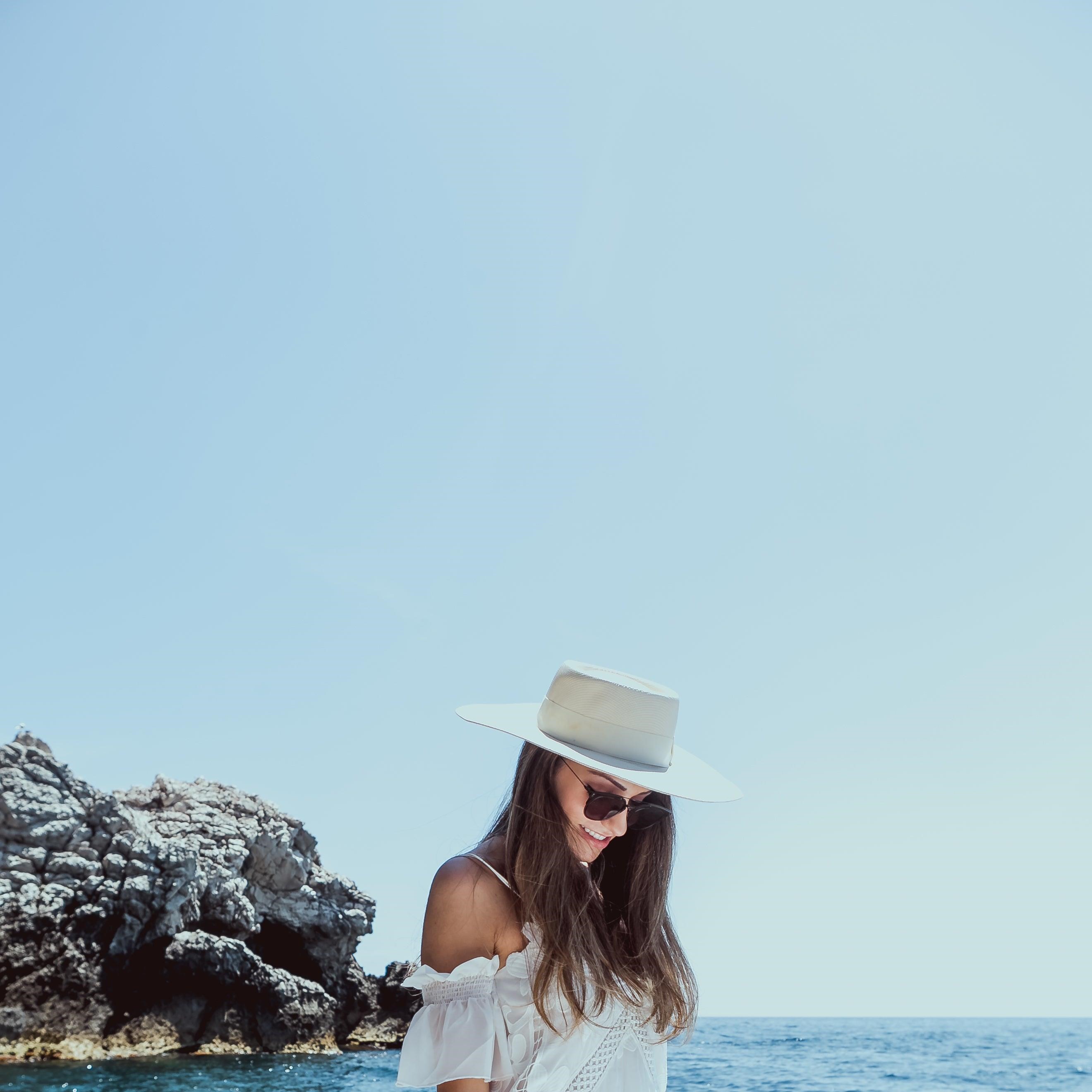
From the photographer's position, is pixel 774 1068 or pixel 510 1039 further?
pixel 774 1068

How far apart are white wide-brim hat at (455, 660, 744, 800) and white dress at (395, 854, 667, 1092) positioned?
1.09 ft

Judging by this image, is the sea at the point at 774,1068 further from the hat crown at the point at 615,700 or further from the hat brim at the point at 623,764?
the hat crown at the point at 615,700

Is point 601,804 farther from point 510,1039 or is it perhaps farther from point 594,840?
point 510,1039

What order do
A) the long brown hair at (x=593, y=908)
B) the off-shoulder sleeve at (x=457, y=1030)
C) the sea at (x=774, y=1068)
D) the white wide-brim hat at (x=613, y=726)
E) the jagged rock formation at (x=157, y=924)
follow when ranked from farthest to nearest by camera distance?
the jagged rock formation at (x=157, y=924)
the sea at (x=774, y=1068)
the white wide-brim hat at (x=613, y=726)
the long brown hair at (x=593, y=908)
the off-shoulder sleeve at (x=457, y=1030)

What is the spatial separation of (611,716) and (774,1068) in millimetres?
45041

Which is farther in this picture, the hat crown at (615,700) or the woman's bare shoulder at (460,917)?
the hat crown at (615,700)

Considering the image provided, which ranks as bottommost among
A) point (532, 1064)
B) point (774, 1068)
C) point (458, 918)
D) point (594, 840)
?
point (774, 1068)

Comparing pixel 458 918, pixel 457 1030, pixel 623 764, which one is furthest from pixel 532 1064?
pixel 623 764

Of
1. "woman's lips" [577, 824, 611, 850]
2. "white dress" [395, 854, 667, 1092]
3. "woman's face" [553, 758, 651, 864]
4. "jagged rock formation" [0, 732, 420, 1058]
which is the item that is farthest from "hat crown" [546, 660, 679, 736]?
"jagged rock formation" [0, 732, 420, 1058]

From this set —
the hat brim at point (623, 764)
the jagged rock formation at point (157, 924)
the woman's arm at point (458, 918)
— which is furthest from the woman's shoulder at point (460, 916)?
the jagged rock formation at point (157, 924)

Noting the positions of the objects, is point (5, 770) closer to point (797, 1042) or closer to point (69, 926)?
point (69, 926)

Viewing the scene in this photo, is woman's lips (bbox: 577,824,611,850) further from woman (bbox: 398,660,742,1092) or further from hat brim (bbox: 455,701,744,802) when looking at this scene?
hat brim (bbox: 455,701,744,802)

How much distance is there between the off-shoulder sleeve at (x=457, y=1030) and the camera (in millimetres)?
1895

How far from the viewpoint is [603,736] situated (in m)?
2.20
